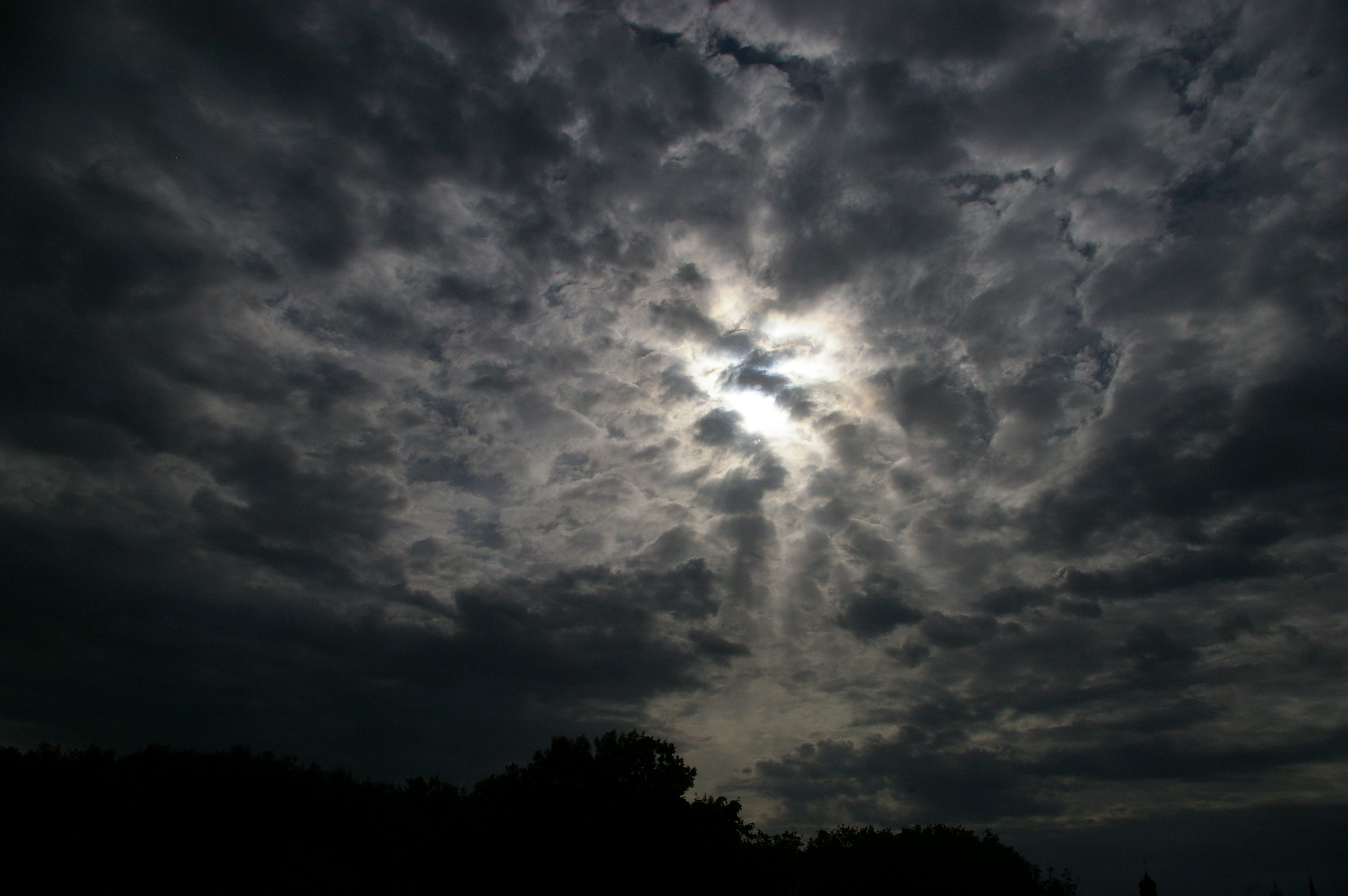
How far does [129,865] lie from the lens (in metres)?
37.8

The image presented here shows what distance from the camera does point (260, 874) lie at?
130ft

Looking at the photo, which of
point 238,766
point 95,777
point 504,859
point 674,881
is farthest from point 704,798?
point 95,777

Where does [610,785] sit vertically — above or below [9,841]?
above

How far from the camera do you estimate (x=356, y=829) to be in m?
44.8

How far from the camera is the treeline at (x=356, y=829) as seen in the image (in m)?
37.7

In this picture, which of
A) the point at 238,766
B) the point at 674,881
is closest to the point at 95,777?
the point at 238,766

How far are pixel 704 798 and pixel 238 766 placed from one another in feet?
90.3

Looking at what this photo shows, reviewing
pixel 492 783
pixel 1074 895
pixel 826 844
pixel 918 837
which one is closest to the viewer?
pixel 492 783

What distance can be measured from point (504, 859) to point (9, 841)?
23.2 metres

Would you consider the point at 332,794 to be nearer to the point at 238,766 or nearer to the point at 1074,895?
the point at 238,766

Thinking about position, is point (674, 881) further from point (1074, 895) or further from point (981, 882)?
point (1074, 895)

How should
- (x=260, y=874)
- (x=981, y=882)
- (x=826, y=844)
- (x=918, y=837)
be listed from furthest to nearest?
(x=826, y=844)
(x=918, y=837)
(x=981, y=882)
(x=260, y=874)

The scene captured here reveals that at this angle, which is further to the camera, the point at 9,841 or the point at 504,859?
the point at 504,859

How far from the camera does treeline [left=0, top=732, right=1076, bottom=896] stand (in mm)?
37719
